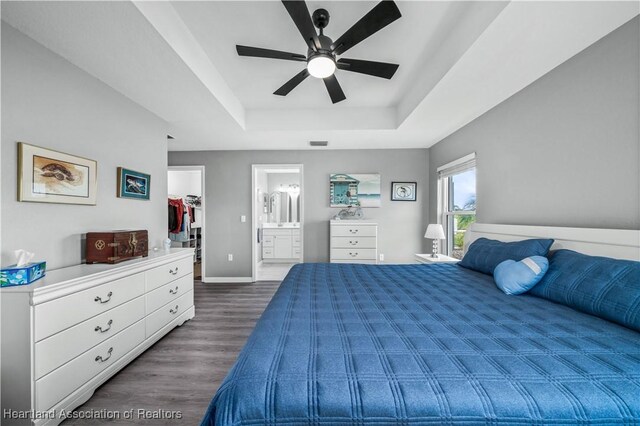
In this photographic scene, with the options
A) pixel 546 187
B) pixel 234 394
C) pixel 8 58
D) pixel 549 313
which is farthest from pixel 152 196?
pixel 546 187

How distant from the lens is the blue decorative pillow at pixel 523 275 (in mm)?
1581

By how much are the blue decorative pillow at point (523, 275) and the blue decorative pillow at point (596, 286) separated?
0.16 ft

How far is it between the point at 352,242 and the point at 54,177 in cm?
340

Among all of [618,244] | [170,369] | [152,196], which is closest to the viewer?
[618,244]

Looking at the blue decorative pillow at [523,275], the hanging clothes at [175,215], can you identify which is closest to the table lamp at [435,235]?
the blue decorative pillow at [523,275]

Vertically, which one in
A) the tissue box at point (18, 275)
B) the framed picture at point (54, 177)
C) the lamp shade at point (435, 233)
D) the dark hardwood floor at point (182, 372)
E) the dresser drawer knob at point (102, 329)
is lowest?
the dark hardwood floor at point (182, 372)

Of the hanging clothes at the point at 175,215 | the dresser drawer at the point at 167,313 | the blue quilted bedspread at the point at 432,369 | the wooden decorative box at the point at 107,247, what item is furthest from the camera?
the hanging clothes at the point at 175,215

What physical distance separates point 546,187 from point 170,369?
336 centimetres

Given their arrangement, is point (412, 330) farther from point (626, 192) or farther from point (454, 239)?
point (454, 239)

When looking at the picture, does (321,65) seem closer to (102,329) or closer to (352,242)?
(102,329)

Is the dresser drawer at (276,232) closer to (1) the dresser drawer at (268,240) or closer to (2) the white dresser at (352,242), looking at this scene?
(1) the dresser drawer at (268,240)

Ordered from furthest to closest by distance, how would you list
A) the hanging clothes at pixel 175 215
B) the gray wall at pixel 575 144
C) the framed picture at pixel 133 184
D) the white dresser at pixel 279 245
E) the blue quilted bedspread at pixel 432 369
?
1. the white dresser at pixel 279 245
2. the hanging clothes at pixel 175 215
3. the framed picture at pixel 133 184
4. the gray wall at pixel 575 144
5. the blue quilted bedspread at pixel 432 369

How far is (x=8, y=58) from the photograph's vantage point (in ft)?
4.91

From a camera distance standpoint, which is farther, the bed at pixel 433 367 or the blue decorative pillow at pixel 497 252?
the blue decorative pillow at pixel 497 252
